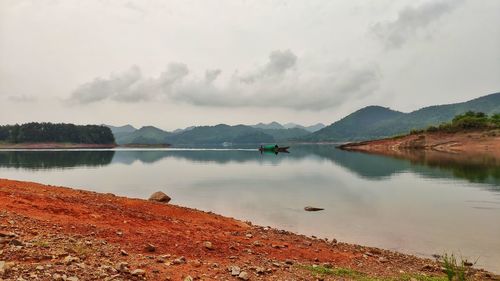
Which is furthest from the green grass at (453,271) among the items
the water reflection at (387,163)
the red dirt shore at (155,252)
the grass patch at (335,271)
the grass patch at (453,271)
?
the water reflection at (387,163)

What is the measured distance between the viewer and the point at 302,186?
5178cm

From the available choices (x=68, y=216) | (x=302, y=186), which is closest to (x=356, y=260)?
(x=68, y=216)

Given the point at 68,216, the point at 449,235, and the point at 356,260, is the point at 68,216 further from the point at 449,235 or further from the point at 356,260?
the point at 449,235

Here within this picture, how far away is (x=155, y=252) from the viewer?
1403 cm

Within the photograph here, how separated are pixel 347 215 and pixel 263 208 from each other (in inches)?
311

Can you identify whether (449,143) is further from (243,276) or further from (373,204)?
(243,276)

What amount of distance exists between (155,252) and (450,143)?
163 meters

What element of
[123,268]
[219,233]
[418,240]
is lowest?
[418,240]

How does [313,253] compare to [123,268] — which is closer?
[123,268]

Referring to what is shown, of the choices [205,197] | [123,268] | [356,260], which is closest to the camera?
[123,268]

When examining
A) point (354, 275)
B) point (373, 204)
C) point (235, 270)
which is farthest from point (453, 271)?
point (373, 204)

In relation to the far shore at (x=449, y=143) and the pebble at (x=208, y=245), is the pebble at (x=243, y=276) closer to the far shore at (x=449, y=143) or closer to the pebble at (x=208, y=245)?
the pebble at (x=208, y=245)

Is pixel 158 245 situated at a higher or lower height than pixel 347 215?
higher

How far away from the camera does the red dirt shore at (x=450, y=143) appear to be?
133637mm
